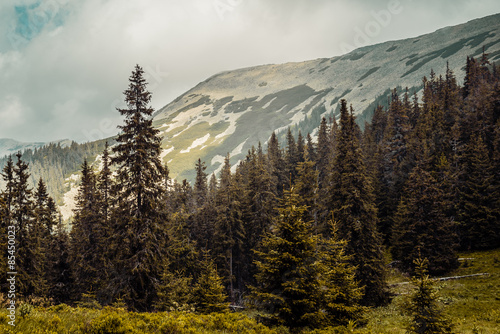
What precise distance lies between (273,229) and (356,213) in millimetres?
Answer: 12806

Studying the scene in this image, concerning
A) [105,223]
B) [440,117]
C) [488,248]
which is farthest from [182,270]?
[440,117]

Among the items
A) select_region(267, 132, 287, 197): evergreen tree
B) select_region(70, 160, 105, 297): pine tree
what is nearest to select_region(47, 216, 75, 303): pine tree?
select_region(70, 160, 105, 297): pine tree

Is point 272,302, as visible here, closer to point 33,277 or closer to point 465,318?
point 465,318

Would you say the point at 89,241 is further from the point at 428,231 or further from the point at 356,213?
the point at 428,231

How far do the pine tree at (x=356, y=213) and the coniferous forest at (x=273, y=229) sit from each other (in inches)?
4.1

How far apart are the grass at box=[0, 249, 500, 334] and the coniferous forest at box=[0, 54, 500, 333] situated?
1885 millimetres

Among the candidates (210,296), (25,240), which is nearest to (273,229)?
(210,296)

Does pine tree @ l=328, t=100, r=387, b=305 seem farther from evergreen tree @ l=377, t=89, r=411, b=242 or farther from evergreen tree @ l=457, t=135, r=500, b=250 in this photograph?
evergreen tree @ l=377, t=89, r=411, b=242

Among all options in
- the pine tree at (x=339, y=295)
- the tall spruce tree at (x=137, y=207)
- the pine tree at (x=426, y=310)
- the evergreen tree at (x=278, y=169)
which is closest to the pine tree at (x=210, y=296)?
the tall spruce tree at (x=137, y=207)

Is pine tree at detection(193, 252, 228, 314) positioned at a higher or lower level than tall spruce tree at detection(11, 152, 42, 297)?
lower

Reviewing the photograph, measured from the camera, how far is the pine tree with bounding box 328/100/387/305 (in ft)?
72.6

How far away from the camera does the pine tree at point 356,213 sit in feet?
72.6

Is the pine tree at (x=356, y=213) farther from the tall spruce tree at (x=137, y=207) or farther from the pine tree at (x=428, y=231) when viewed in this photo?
the tall spruce tree at (x=137, y=207)

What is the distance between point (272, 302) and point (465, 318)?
14348 mm
